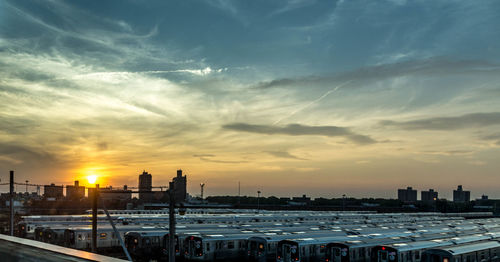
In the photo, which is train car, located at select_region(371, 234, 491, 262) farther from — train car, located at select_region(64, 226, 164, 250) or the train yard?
train car, located at select_region(64, 226, 164, 250)

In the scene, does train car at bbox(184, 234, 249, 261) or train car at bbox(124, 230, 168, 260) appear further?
train car at bbox(124, 230, 168, 260)

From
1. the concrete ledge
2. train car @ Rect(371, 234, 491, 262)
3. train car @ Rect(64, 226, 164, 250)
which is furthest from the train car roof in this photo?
train car @ Rect(64, 226, 164, 250)

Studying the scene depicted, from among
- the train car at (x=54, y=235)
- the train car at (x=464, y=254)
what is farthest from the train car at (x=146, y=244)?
the train car at (x=464, y=254)

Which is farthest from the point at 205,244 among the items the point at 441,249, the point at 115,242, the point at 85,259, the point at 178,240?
the point at 85,259

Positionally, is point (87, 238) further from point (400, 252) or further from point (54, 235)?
point (400, 252)

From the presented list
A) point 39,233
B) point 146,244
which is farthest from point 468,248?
point 39,233

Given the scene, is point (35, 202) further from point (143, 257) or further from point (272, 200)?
point (143, 257)

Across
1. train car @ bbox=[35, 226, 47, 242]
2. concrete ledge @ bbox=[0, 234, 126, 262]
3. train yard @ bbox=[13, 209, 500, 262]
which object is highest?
concrete ledge @ bbox=[0, 234, 126, 262]

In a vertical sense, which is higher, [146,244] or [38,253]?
[38,253]
